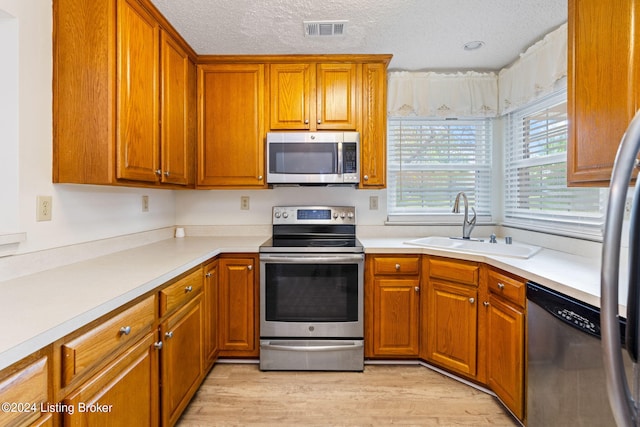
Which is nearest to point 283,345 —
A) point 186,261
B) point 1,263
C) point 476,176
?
point 186,261

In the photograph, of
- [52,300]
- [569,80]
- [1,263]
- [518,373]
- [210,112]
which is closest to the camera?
[52,300]

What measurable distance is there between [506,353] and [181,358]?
1691mm

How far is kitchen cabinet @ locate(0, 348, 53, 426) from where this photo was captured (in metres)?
0.73

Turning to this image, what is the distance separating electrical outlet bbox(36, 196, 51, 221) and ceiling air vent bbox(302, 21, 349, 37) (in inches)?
66.6

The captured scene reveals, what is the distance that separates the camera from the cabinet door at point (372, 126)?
8.27 feet

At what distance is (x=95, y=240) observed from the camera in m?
1.81

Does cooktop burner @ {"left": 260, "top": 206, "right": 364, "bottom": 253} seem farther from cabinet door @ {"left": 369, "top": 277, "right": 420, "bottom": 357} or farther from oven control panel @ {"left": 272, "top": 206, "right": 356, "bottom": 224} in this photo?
cabinet door @ {"left": 369, "top": 277, "right": 420, "bottom": 357}

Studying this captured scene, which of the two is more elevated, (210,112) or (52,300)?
(210,112)

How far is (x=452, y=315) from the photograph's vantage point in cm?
211

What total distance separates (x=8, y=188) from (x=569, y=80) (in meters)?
2.44

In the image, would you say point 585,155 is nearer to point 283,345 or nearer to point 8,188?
point 283,345

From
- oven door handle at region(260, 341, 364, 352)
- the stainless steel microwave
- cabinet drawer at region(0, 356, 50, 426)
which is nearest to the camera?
cabinet drawer at region(0, 356, 50, 426)

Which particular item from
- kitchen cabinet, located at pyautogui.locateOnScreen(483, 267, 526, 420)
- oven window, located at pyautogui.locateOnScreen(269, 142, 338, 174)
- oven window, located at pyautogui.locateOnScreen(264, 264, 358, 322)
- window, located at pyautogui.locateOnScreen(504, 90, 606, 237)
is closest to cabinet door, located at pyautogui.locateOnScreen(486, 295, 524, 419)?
kitchen cabinet, located at pyautogui.locateOnScreen(483, 267, 526, 420)

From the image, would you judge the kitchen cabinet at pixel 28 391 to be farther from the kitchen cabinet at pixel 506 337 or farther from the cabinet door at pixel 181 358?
the kitchen cabinet at pixel 506 337
